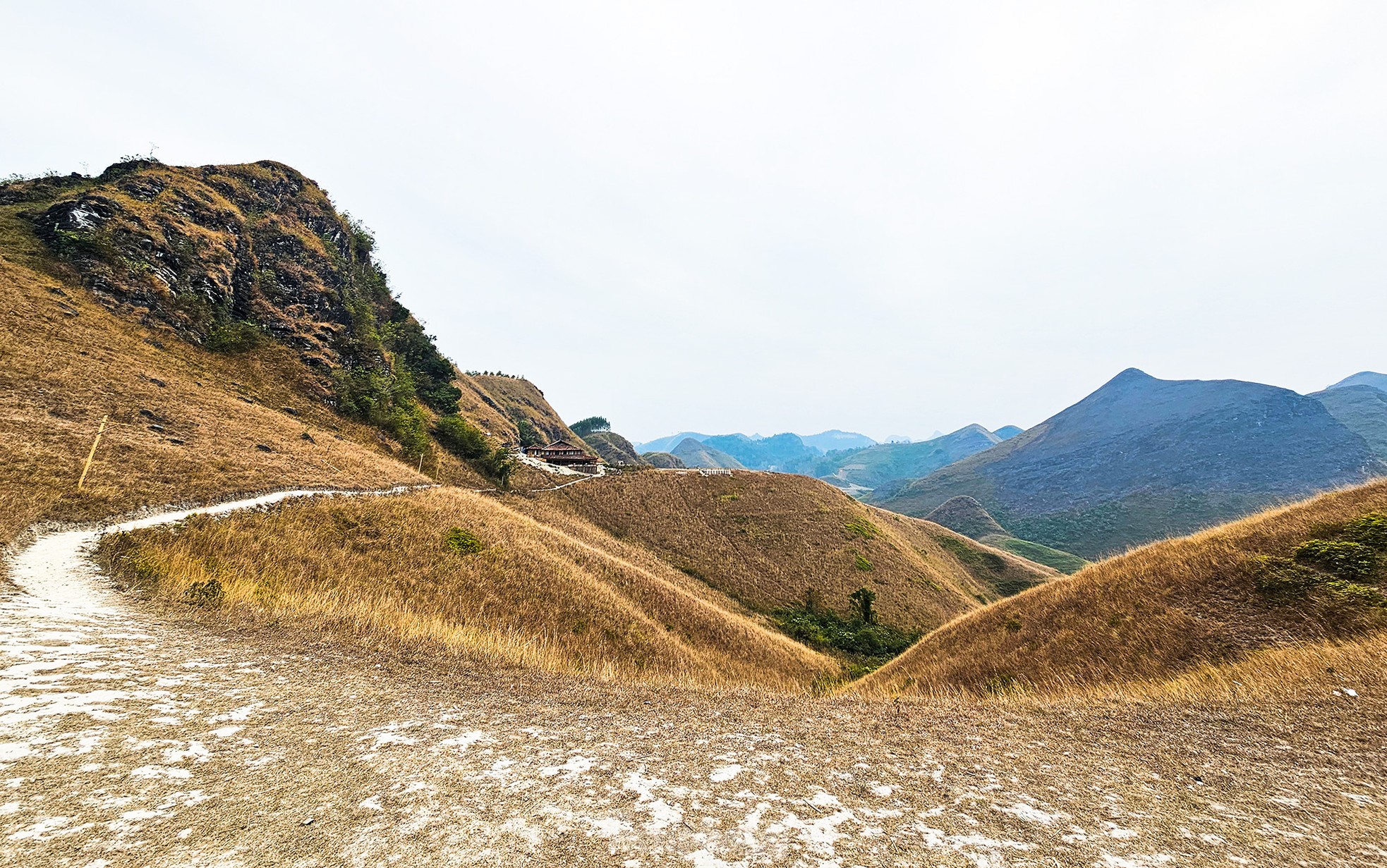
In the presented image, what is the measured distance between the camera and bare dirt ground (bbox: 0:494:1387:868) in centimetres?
335

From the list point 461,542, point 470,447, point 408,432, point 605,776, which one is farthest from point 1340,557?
point 470,447

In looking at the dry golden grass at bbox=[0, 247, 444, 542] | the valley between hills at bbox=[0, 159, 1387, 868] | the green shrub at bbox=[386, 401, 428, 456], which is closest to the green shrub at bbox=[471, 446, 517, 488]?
the green shrub at bbox=[386, 401, 428, 456]

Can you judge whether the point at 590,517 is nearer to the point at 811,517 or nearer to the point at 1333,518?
the point at 811,517

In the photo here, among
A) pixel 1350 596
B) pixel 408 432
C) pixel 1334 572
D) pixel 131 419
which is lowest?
pixel 1350 596

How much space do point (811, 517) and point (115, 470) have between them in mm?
54286

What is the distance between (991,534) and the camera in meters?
153

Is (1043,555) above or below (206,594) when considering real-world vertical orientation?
below

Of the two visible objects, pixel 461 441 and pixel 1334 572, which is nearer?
pixel 1334 572

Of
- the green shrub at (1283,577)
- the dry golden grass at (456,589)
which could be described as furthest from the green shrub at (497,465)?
the green shrub at (1283,577)

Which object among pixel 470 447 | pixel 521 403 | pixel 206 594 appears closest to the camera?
pixel 206 594

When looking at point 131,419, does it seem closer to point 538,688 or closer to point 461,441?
point 538,688

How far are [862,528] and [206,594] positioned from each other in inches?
2262

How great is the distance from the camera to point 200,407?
2878 centimetres

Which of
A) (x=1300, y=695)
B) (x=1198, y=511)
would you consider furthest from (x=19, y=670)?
(x=1198, y=511)
